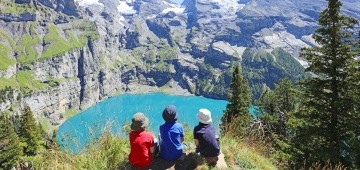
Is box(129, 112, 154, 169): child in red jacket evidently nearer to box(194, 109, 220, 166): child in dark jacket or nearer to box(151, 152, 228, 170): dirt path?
box(151, 152, 228, 170): dirt path

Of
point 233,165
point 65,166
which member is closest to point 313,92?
point 233,165

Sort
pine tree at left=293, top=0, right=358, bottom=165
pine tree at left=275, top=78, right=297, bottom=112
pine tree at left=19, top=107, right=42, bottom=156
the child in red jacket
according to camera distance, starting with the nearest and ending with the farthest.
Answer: the child in red jacket, pine tree at left=293, top=0, right=358, bottom=165, pine tree at left=275, top=78, right=297, bottom=112, pine tree at left=19, top=107, right=42, bottom=156

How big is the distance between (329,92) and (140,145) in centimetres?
1390

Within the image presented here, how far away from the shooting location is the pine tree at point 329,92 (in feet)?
65.2

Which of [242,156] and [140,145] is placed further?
[242,156]

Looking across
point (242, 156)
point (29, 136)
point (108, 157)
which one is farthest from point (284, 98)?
point (108, 157)

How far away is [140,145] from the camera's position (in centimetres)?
1094

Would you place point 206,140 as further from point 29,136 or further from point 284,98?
point 29,136

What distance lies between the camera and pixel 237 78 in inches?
2018

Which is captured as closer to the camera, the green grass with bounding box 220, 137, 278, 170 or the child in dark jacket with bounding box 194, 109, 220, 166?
the child in dark jacket with bounding box 194, 109, 220, 166

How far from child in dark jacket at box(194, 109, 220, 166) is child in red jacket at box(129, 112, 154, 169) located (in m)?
1.59

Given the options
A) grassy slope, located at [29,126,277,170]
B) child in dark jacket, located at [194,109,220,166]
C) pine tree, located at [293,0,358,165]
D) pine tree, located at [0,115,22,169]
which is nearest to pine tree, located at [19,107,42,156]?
pine tree, located at [0,115,22,169]

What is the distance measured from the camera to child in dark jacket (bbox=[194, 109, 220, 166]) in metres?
11.5

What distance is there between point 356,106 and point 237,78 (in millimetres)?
31645
